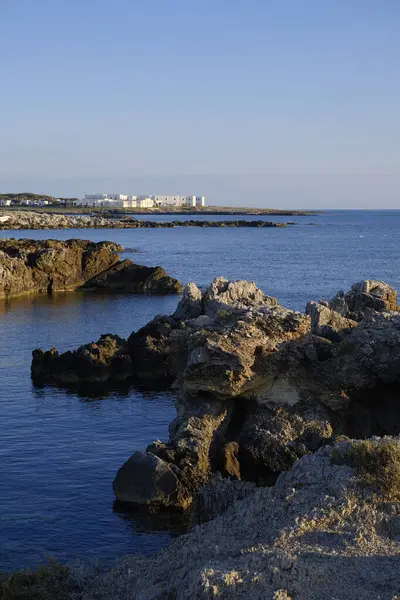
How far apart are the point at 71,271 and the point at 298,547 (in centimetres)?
7129

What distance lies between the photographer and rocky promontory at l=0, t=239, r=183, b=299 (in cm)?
8056

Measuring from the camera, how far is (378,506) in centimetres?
1836

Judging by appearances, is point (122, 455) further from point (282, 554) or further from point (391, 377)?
point (282, 554)

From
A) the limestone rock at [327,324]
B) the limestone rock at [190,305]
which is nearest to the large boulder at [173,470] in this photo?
the limestone rock at [327,324]

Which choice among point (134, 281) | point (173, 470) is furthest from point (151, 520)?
point (134, 281)

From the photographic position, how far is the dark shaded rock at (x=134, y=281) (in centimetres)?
8362

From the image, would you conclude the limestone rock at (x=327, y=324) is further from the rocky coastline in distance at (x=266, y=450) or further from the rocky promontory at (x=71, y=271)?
the rocky promontory at (x=71, y=271)

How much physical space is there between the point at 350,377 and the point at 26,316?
1605 inches

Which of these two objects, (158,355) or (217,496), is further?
(158,355)

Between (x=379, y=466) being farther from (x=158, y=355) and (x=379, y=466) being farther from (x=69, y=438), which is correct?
(x=158, y=355)

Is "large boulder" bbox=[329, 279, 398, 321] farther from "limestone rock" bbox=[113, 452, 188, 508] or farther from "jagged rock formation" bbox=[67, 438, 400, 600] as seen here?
"jagged rock formation" bbox=[67, 438, 400, 600]

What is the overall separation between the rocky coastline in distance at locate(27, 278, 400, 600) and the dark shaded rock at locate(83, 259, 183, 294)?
101 feet

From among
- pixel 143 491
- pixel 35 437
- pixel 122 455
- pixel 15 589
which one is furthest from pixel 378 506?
pixel 35 437

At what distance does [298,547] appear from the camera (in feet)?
54.4
